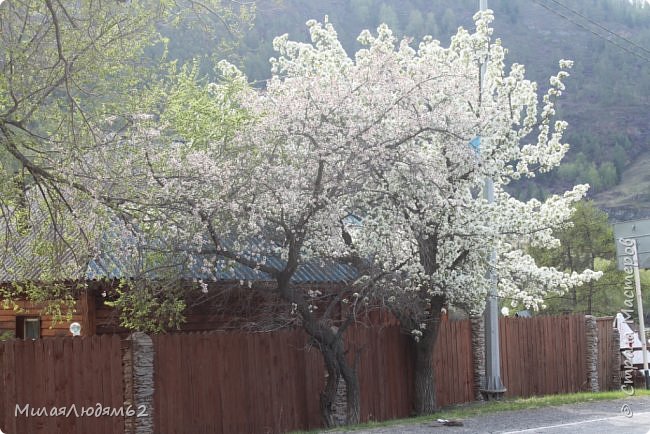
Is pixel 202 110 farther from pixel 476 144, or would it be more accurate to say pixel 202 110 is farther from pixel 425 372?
pixel 425 372

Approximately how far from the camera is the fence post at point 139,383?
520 inches

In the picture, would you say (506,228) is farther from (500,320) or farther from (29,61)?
(29,61)

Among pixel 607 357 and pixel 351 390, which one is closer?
pixel 351 390

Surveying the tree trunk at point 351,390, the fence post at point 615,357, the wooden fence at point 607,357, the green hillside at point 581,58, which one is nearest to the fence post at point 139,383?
the tree trunk at point 351,390

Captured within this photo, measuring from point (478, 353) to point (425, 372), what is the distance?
98.4 inches

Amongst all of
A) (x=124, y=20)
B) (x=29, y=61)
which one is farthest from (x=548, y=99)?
(x=29, y=61)

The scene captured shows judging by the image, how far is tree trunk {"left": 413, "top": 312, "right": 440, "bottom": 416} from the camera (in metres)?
17.5

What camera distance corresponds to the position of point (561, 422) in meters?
13.4

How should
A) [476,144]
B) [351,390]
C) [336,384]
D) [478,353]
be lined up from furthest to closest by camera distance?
[478,353] → [476,144] → [351,390] → [336,384]

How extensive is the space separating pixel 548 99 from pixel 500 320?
557 cm

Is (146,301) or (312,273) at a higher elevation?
(312,273)

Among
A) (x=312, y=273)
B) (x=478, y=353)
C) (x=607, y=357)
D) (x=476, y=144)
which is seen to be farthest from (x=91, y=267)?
(x=607, y=357)

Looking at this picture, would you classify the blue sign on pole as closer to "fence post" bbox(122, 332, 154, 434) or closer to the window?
"fence post" bbox(122, 332, 154, 434)

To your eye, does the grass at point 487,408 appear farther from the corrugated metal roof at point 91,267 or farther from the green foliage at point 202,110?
the green foliage at point 202,110
